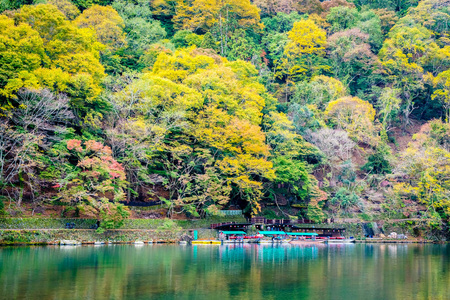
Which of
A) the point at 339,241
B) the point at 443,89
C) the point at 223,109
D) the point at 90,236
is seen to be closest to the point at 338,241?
the point at 339,241

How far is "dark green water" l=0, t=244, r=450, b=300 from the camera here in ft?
67.9

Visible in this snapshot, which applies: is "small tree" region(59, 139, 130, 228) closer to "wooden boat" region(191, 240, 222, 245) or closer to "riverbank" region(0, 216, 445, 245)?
"riverbank" region(0, 216, 445, 245)

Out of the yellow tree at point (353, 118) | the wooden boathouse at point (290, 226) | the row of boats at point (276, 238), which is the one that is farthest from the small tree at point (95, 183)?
the yellow tree at point (353, 118)

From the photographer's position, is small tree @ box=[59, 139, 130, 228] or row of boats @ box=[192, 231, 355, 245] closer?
small tree @ box=[59, 139, 130, 228]

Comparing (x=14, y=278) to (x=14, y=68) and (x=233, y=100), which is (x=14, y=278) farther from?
(x=233, y=100)

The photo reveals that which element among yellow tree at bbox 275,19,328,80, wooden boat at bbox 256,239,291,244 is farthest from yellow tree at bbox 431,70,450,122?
wooden boat at bbox 256,239,291,244

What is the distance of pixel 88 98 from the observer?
44.7 m

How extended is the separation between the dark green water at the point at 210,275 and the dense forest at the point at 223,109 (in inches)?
413

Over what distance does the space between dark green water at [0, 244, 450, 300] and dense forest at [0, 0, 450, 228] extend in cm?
1048

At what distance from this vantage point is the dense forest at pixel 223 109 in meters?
41.2

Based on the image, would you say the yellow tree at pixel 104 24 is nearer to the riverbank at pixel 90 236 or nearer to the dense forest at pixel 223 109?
the dense forest at pixel 223 109

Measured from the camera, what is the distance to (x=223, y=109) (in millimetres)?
53250

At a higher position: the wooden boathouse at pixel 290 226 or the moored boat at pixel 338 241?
the wooden boathouse at pixel 290 226


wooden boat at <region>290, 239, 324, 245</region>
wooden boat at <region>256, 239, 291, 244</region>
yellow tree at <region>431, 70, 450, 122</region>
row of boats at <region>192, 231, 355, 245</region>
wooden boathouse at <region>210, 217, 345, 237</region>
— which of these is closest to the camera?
row of boats at <region>192, 231, 355, 245</region>
